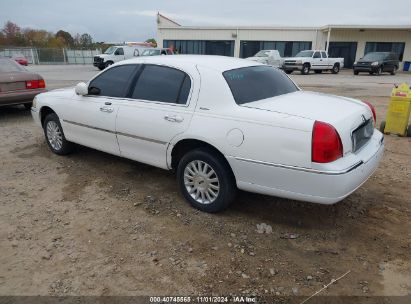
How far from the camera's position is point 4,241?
11.5ft

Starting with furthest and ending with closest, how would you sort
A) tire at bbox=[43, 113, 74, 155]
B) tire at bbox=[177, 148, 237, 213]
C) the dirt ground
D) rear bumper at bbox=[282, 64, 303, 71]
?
rear bumper at bbox=[282, 64, 303, 71] → tire at bbox=[43, 113, 74, 155] → tire at bbox=[177, 148, 237, 213] → the dirt ground

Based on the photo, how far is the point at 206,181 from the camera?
13.0 ft

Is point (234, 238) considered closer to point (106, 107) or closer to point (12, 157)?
point (106, 107)

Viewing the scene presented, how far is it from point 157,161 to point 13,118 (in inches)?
251

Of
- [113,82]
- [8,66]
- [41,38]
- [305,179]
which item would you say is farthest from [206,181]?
[41,38]

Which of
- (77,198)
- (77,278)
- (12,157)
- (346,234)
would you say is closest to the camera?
(77,278)

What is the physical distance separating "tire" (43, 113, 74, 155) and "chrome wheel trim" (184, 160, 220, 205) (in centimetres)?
262

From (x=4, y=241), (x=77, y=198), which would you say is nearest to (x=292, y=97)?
(x=77, y=198)

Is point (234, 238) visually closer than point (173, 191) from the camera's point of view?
Yes

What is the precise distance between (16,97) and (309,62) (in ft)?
73.9

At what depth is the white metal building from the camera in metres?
35.7

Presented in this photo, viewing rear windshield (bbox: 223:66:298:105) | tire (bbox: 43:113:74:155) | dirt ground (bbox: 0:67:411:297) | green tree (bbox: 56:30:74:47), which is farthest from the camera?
green tree (bbox: 56:30:74:47)

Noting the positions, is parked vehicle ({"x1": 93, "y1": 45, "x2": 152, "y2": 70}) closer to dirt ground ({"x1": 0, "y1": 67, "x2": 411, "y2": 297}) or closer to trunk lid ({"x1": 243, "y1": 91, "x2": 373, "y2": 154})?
dirt ground ({"x1": 0, "y1": 67, "x2": 411, "y2": 297})

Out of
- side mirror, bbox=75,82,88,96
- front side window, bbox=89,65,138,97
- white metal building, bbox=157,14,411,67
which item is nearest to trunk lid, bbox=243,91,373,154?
front side window, bbox=89,65,138,97
